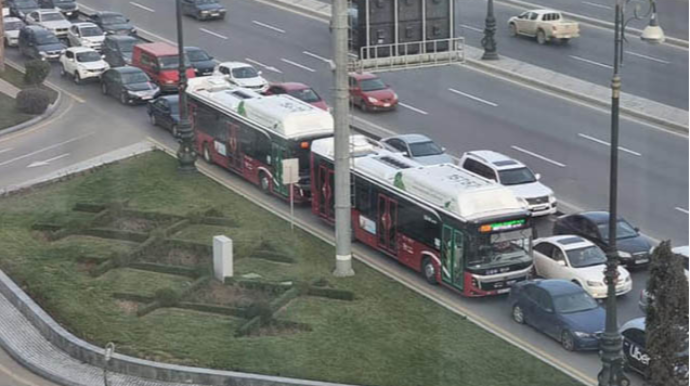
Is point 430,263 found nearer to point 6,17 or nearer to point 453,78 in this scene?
point 453,78

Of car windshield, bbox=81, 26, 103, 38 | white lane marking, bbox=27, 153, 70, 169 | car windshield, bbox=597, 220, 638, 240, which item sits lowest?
white lane marking, bbox=27, 153, 70, 169

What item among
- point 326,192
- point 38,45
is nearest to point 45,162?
point 326,192

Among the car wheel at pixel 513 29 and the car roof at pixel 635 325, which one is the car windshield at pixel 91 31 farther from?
the car roof at pixel 635 325

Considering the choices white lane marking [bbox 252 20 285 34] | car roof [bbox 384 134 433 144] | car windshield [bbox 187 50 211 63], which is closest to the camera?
car roof [bbox 384 134 433 144]

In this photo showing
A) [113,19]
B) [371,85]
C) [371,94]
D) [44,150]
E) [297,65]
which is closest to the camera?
[44,150]

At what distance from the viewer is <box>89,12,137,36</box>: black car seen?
29.3 m

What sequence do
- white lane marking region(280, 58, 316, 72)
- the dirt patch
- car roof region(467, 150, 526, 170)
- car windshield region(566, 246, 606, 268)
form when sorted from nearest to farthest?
the dirt patch < car windshield region(566, 246, 606, 268) < car roof region(467, 150, 526, 170) < white lane marking region(280, 58, 316, 72)

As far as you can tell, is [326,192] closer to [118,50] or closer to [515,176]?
[515,176]

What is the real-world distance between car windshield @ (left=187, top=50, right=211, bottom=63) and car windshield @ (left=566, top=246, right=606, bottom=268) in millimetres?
12484

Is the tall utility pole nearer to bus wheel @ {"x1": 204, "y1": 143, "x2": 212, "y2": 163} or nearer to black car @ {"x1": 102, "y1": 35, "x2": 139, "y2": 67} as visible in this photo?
bus wheel @ {"x1": 204, "y1": 143, "x2": 212, "y2": 163}

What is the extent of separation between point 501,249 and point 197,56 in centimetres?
1261

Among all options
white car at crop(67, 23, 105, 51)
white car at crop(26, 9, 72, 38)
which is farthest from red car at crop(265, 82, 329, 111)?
white car at crop(26, 9, 72, 38)

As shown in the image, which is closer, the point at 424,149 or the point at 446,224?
the point at 446,224

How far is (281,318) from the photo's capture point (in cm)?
1575
